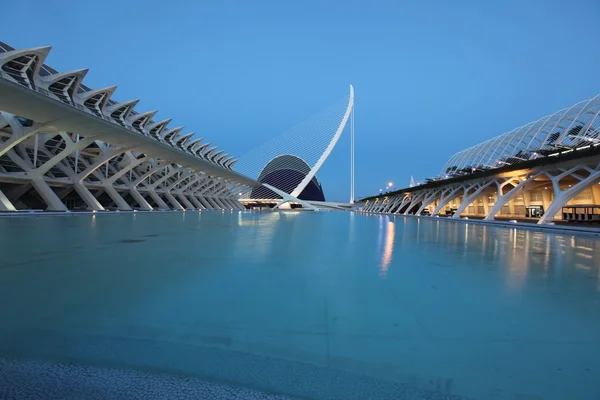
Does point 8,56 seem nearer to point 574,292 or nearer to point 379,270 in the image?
point 379,270

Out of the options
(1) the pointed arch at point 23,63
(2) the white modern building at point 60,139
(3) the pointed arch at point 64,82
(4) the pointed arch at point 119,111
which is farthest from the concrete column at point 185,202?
(1) the pointed arch at point 23,63

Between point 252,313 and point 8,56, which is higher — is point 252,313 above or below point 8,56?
below

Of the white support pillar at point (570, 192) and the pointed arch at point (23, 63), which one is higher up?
the pointed arch at point (23, 63)

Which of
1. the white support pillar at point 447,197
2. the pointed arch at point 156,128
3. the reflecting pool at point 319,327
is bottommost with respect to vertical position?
the reflecting pool at point 319,327

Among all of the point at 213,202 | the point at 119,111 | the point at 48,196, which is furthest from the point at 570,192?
the point at 213,202

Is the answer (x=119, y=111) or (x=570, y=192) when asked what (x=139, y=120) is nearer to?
(x=119, y=111)

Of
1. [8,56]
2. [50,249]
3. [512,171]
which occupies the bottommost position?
[50,249]

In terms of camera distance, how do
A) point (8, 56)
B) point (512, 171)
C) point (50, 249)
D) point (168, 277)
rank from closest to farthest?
point (168, 277) < point (50, 249) < point (8, 56) < point (512, 171)

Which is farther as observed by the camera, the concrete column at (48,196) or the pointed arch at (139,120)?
the pointed arch at (139,120)

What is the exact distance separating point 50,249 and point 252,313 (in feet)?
14.5

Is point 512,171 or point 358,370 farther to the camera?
point 512,171

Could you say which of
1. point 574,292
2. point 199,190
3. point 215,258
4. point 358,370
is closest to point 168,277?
point 215,258

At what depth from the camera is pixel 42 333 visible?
6.00ft

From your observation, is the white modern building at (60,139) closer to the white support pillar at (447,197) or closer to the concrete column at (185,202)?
the concrete column at (185,202)
